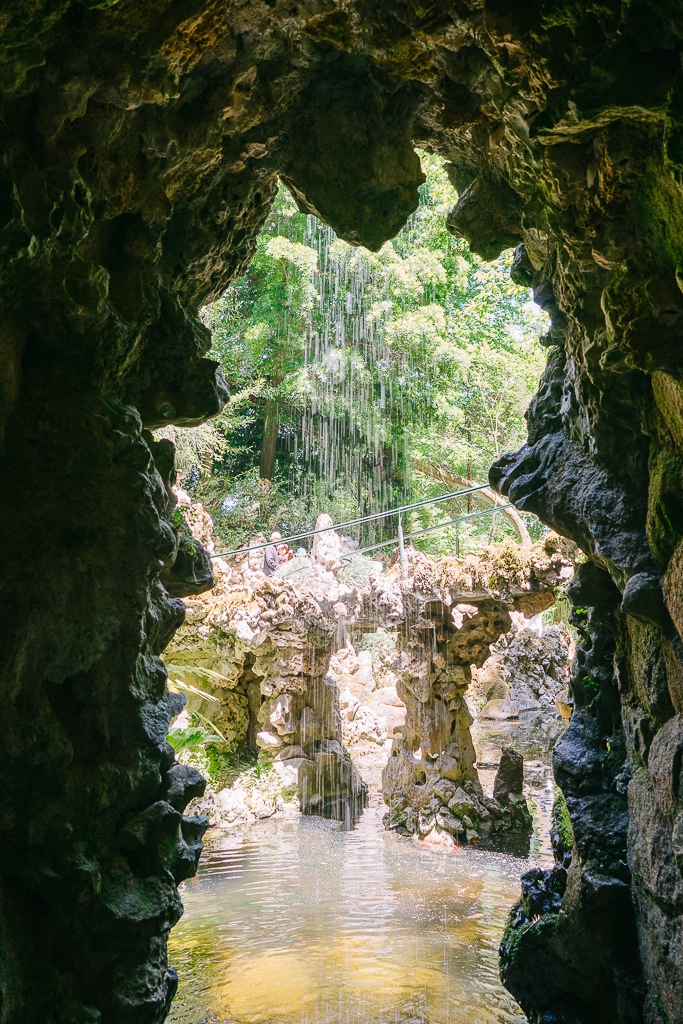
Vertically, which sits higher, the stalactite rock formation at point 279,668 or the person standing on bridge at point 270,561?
the person standing on bridge at point 270,561

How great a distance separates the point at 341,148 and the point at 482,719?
2075 cm

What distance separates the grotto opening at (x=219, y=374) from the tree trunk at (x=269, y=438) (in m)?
17.3

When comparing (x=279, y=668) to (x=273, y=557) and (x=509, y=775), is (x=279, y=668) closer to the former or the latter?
(x=273, y=557)

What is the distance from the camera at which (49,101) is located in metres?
3.06

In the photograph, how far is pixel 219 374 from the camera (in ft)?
18.0

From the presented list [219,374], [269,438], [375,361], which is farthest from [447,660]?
[269,438]

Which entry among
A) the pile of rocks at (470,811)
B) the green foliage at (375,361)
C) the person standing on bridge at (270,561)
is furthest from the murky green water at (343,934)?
the green foliage at (375,361)

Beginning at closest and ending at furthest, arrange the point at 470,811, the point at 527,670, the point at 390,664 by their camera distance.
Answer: the point at 470,811 → the point at 390,664 → the point at 527,670

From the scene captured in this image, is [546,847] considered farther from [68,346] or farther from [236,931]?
[68,346]

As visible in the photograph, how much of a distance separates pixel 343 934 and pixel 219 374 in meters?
5.68

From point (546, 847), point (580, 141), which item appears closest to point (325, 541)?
point (546, 847)

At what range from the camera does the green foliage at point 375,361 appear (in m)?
20.0

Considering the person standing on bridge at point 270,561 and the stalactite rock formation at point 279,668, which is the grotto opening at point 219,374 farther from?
the person standing on bridge at point 270,561

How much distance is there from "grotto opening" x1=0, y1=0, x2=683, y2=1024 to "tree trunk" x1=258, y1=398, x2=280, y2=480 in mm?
17253
